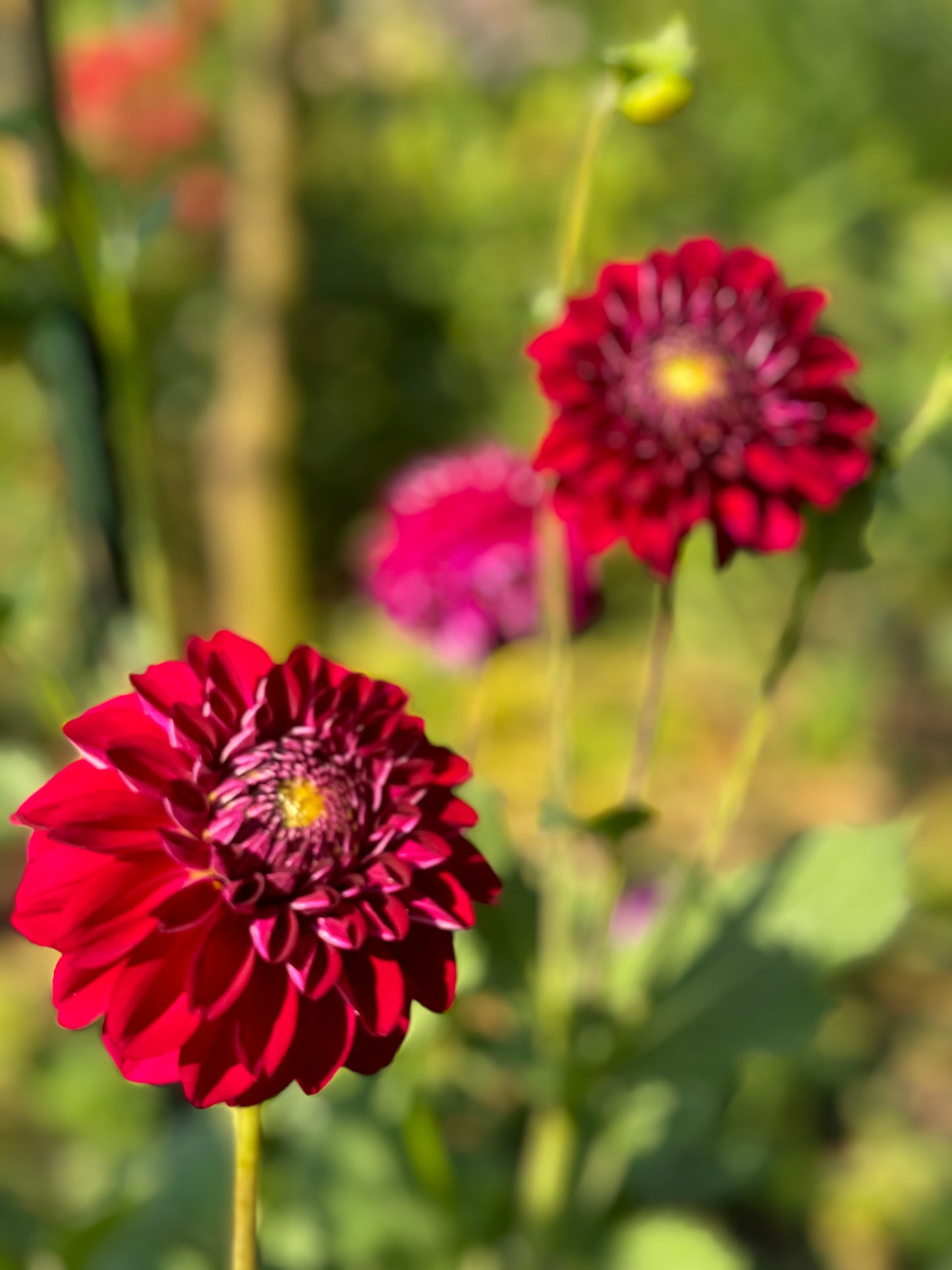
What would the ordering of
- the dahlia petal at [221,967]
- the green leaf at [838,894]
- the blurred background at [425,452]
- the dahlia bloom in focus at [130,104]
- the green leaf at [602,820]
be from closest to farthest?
the dahlia petal at [221,967]
the green leaf at [602,820]
the green leaf at [838,894]
the blurred background at [425,452]
the dahlia bloom in focus at [130,104]

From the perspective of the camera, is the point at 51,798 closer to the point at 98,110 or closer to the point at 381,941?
the point at 381,941

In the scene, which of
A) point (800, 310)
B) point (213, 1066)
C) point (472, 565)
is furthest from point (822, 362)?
point (213, 1066)

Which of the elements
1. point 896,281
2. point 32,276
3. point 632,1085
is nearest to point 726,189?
point 896,281

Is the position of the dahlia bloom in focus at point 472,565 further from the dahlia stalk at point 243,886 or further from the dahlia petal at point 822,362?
the dahlia stalk at point 243,886

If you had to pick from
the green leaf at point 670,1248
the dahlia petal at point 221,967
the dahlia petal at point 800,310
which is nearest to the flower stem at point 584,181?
the dahlia petal at point 800,310

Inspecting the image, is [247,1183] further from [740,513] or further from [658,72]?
[658,72]

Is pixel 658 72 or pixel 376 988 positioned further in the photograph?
pixel 658 72
